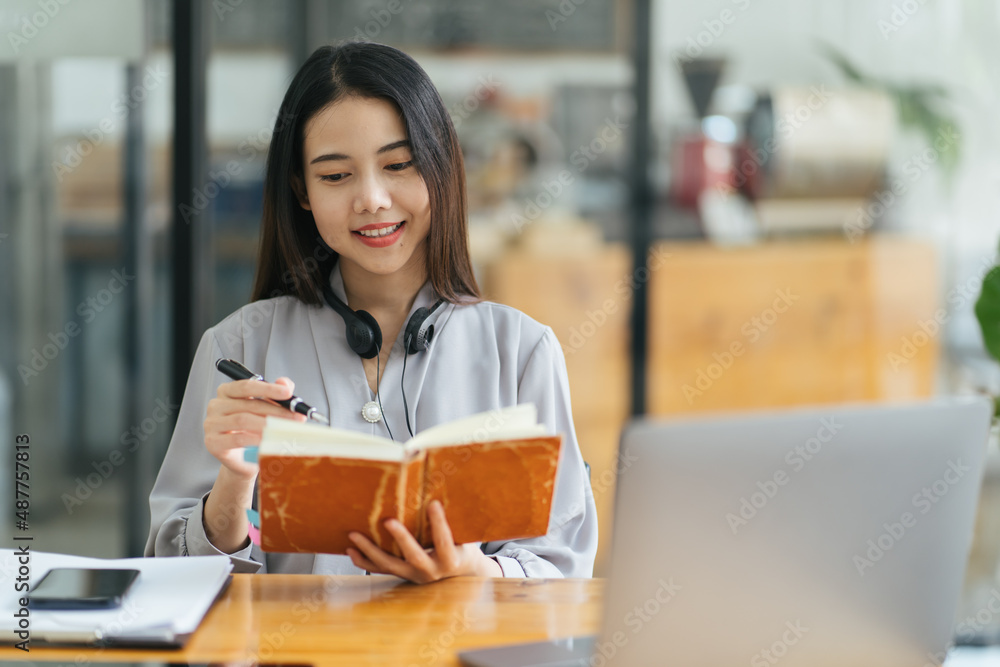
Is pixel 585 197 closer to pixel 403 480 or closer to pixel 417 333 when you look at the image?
pixel 417 333

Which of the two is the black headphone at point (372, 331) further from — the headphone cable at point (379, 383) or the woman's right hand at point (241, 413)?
the woman's right hand at point (241, 413)

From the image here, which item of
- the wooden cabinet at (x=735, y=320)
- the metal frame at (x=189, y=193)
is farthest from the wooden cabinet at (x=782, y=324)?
the metal frame at (x=189, y=193)

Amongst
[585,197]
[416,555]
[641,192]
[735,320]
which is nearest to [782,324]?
[735,320]

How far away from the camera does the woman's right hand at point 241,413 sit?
1.22 metres

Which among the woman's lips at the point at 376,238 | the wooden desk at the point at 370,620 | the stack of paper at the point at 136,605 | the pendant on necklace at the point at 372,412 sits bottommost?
the wooden desk at the point at 370,620

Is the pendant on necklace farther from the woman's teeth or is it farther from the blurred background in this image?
the blurred background

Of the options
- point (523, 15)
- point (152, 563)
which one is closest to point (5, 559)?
point (152, 563)

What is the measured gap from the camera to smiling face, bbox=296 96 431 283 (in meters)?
1.42

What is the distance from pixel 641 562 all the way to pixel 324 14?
8.04 ft

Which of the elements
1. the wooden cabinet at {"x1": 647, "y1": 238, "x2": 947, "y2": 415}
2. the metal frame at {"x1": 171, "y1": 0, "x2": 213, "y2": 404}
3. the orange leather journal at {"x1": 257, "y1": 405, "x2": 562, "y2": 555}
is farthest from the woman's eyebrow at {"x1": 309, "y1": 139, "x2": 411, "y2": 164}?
the wooden cabinet at {"x1": 647, "y1": 238, "x2": 947, "y2": 415}

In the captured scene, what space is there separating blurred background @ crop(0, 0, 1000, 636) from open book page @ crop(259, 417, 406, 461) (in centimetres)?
181

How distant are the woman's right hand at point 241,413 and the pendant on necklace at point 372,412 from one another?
189 mm

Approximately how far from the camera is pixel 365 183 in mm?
1424

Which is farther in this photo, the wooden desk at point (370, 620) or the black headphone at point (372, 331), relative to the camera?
the black headphone at point (372, 331)
